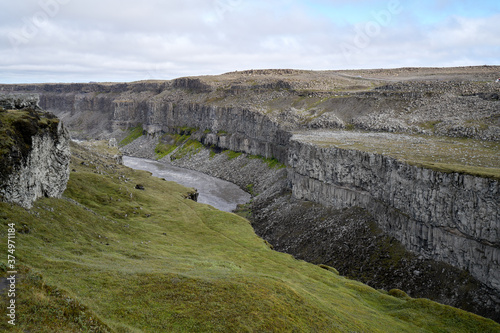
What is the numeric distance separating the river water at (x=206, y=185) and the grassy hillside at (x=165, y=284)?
36.1 m

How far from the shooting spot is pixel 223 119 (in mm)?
165500

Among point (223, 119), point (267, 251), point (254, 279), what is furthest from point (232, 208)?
point (223, 119)

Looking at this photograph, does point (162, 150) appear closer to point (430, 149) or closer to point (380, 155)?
point (380, 155)

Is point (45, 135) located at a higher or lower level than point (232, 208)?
higher

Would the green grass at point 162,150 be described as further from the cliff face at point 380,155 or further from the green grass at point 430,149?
the green grass at point 430,149

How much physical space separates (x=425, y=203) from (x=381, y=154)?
14.3 meters

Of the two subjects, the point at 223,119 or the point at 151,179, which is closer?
the point at 151,179

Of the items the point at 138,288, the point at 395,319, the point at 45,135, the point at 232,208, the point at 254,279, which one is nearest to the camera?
the point at 138,288

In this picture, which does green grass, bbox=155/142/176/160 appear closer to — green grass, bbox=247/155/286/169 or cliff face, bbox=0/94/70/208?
green grass, bbox=247/155/286/169

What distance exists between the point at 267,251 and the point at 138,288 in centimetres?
3450

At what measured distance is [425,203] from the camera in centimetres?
5356

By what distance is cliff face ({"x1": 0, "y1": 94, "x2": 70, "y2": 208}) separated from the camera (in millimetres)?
38875

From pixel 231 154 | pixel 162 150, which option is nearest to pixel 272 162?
pixel 231 154

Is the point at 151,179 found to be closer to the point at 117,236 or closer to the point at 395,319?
the point at 117,236
